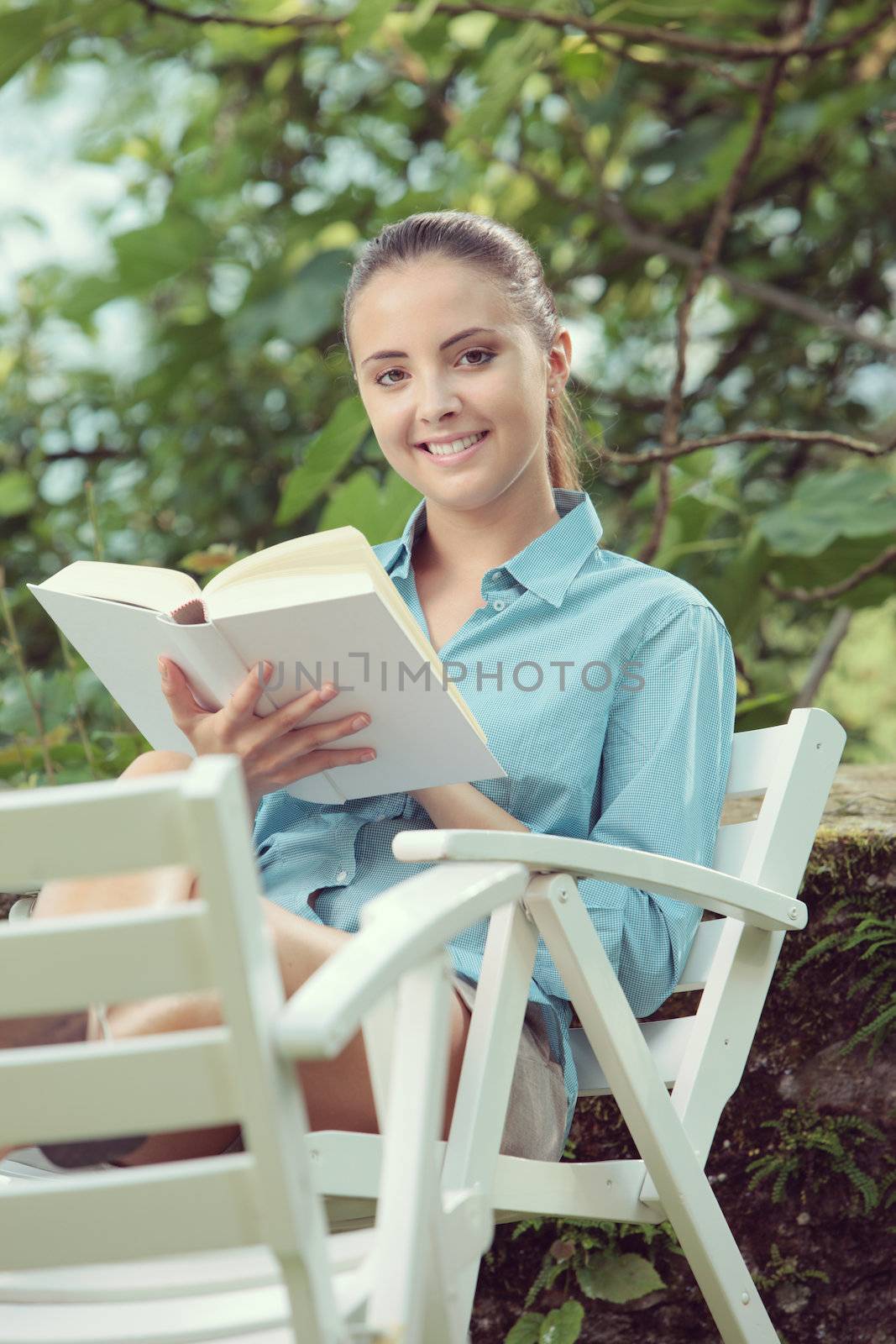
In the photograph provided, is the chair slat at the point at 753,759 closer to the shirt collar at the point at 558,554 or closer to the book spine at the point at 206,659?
the shirt collar at the point at 558,554

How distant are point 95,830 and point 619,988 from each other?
0.67m

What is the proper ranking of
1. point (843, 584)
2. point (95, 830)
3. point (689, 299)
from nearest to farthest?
1. point (95, 830)
2. point (689, 299)
3. point (843, 584)

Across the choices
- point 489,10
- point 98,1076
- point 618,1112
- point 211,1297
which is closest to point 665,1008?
point 618,1112

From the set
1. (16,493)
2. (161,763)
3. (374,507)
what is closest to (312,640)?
(161,763)

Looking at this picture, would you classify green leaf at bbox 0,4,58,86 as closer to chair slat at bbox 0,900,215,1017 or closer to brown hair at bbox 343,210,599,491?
brown hair at bbox 343,210,599,491

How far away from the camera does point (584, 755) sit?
64.2 inches

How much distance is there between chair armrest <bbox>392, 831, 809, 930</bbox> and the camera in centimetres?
120

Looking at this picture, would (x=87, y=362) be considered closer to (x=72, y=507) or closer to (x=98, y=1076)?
(x=72, y=507)

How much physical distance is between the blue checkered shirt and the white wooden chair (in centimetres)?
7

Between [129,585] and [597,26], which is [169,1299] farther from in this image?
[597,26]

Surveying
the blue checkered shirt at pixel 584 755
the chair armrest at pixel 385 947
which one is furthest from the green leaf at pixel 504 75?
the chair armrest at pixel 385 947

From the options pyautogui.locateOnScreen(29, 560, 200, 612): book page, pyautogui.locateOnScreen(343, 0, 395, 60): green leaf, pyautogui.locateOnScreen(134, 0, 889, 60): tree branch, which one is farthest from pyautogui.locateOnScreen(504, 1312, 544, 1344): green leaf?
pyautogui.locateOnScreen(134, 0, 889, 60): tree branch

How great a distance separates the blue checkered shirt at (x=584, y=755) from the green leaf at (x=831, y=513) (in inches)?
42.6

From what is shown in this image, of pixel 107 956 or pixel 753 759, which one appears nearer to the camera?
pixel 107 956
